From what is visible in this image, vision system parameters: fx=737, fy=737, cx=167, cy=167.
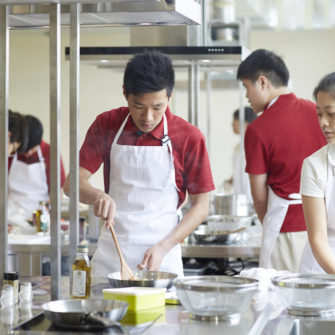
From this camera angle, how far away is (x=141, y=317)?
1774 millimetres

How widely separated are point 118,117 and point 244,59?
39.6 inches

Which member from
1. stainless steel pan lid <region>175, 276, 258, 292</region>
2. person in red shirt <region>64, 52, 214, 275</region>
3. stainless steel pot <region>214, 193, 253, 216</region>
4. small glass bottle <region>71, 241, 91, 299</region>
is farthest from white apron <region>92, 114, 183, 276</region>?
stainless steel pot <region>214, 193, 253, 216</region>

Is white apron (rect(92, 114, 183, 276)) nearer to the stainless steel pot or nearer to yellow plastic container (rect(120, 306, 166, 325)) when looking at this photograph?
yellow plastic container (rect(120, 306, 166, 325))

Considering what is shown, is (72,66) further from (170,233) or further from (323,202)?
(323,202)

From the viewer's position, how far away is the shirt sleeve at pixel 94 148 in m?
2.42

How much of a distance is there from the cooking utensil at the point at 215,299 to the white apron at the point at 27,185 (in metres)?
3.51

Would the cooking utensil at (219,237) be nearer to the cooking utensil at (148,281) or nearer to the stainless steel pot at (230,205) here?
the stainless steel pot at (230,205)

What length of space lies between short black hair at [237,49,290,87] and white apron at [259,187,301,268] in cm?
57

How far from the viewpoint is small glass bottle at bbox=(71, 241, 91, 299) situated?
2.04m

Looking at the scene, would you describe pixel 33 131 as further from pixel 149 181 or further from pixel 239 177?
pixel 149 181

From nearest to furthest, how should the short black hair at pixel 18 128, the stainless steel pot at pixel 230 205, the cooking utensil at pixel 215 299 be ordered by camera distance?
1. the cooking utensil at pixel 215 299
2. the stainless steel pot at pixel 230 205
3. the short black hair at pixel 18 128

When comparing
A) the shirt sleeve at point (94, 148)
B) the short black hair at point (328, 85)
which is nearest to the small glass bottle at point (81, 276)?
the shirt sleeve at point (94, 148)

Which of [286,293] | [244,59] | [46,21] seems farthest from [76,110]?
[244,59]

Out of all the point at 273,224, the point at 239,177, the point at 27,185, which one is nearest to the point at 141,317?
the point at 273,224
